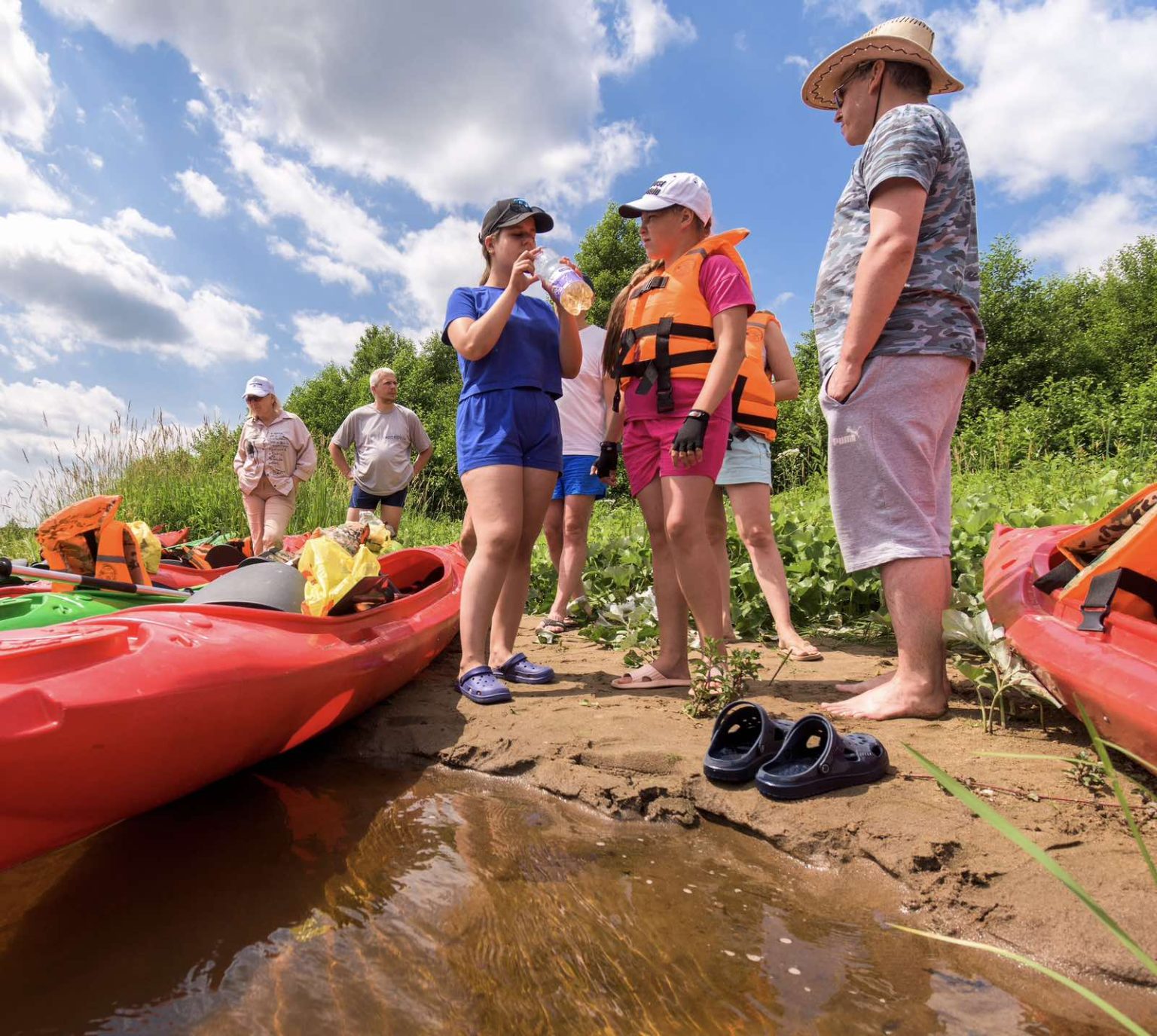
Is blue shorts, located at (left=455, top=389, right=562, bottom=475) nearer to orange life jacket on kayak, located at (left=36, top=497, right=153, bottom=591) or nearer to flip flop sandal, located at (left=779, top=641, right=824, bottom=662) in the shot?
flip flop sandal, located at (left=779, top=641, right=824, bottom=662)

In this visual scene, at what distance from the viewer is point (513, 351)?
11.0ft

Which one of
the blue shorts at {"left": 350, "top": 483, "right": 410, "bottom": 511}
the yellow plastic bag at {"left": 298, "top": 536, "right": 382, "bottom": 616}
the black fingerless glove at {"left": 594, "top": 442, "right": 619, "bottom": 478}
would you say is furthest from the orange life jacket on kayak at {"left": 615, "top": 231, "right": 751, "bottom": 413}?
the blue shorts at {"left": 350, "top": 483, "right": 410, "bottom": 511}

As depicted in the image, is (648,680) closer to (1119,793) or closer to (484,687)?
(484,687)

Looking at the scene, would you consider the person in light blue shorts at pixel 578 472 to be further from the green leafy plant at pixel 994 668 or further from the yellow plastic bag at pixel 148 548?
→ the green leafy plant at pixel 994 668

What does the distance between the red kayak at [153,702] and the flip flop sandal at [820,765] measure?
1.47 m

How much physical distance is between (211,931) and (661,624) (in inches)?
81.2

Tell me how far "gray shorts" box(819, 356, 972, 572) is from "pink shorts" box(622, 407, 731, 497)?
481 millimetres

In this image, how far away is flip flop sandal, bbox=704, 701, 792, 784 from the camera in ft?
7.43

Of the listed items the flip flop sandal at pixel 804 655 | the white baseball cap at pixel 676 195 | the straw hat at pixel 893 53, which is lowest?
the flip flop sandal at pixel 804 655

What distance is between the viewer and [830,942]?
159cm

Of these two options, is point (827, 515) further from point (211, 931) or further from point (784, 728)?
point (211, 931)

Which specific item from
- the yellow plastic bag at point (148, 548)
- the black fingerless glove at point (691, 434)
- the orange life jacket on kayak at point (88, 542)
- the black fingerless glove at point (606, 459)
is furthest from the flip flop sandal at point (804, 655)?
the yellow plastic bag at point (148, 548)

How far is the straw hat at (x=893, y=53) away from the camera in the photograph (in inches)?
102

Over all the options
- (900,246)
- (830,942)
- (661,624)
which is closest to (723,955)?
(830,942)
